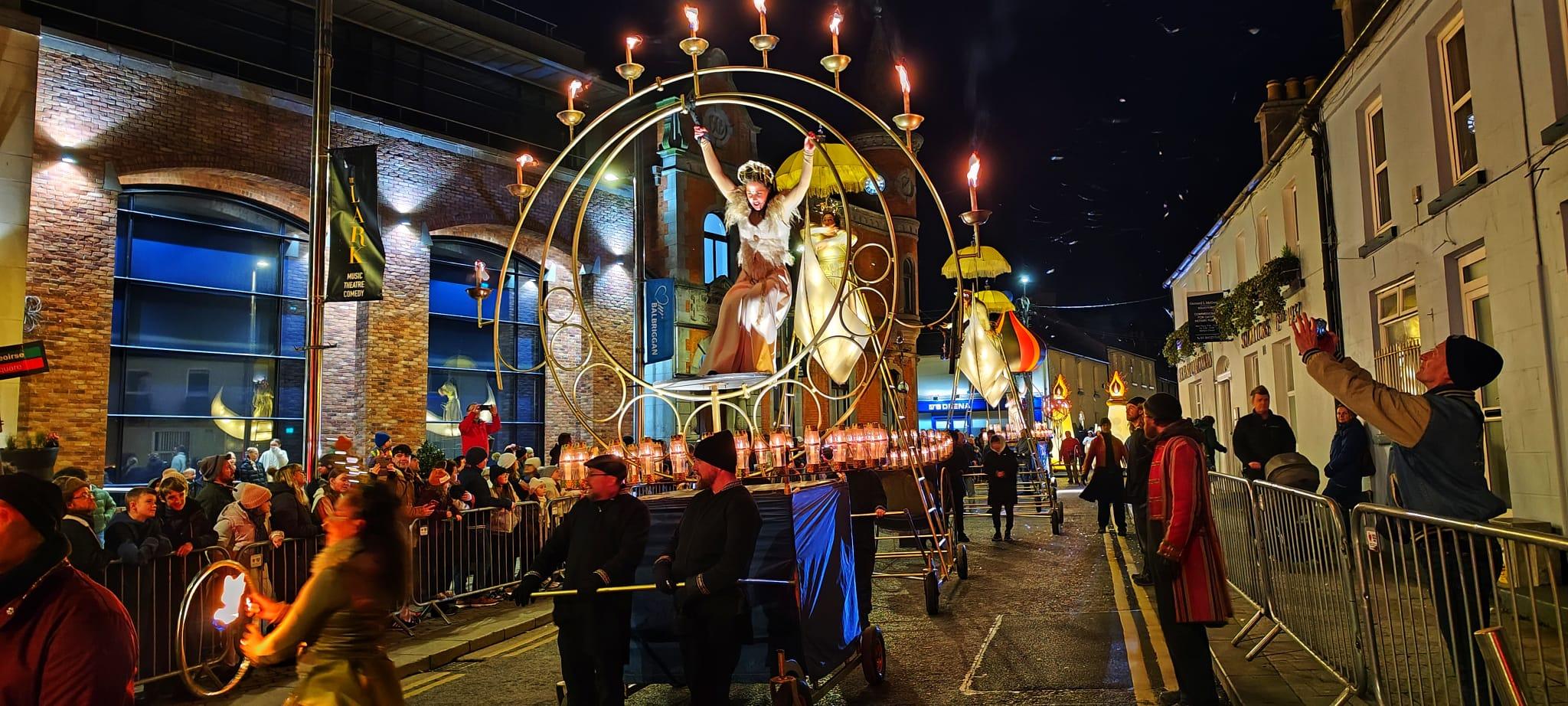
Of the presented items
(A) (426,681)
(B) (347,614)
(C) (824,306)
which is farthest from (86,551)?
(C) (824,306)

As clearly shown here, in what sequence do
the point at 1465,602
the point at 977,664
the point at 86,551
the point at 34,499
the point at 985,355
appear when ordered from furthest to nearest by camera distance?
the point at 985,355, the point at 977,664, the point at 86,551, the point at 1465,602, the point at 34,499

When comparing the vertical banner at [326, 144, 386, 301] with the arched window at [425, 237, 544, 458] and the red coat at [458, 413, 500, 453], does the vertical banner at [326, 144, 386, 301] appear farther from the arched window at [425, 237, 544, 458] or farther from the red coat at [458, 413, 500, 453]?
the arched window at [425, 237, 544, 458]

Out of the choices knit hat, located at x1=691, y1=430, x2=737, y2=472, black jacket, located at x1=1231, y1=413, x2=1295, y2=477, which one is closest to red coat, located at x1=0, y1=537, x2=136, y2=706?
knit hat, located at x1=691, y1=430, x2=737, y2=472

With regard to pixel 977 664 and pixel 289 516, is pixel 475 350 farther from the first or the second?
pixel 977 664

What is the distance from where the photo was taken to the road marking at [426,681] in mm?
7539

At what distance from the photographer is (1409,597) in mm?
4781

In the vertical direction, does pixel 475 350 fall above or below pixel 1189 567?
above

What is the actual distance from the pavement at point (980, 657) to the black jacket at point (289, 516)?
4.26ft

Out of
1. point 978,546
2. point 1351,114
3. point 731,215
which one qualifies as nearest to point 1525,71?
point 1351,114

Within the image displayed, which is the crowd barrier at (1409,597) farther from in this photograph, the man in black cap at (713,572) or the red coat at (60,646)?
the red coat at (60,646)

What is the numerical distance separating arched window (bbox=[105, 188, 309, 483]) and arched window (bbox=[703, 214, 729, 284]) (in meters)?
Answer: 11.2

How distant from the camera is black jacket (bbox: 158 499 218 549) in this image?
803cm

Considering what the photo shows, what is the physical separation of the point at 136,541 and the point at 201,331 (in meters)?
12.0

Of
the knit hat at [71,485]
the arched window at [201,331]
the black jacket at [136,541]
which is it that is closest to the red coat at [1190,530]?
the black jacket at [136,541]
